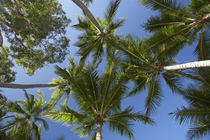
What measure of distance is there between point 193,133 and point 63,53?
29.2 ft

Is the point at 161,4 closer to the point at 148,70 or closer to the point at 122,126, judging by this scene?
the point at 148,70

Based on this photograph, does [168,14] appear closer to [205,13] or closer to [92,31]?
[205,13]

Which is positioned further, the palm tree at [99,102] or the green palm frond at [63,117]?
the palm tree at [99,102]

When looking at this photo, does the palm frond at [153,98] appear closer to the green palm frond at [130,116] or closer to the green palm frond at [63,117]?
the green palm frond at [130,116]

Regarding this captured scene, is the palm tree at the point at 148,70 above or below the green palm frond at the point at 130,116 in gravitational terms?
above

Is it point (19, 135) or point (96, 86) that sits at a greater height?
point (96, 86)

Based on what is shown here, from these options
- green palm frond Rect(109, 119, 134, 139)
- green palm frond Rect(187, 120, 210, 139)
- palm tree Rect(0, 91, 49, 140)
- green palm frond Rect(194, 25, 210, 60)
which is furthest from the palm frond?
palm tree Rect(0, 91, 49, 140)

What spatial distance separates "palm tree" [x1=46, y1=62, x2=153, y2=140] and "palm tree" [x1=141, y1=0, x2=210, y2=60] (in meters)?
2.74

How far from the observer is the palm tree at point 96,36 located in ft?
26.7

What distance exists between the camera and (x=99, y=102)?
7508mm

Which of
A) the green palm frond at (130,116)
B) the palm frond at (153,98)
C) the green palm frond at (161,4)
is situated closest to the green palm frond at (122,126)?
the green palm frond at (130,116)

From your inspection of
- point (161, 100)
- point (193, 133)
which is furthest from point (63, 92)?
point (193, 133)

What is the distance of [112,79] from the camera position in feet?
24.2

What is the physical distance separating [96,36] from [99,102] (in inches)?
163
